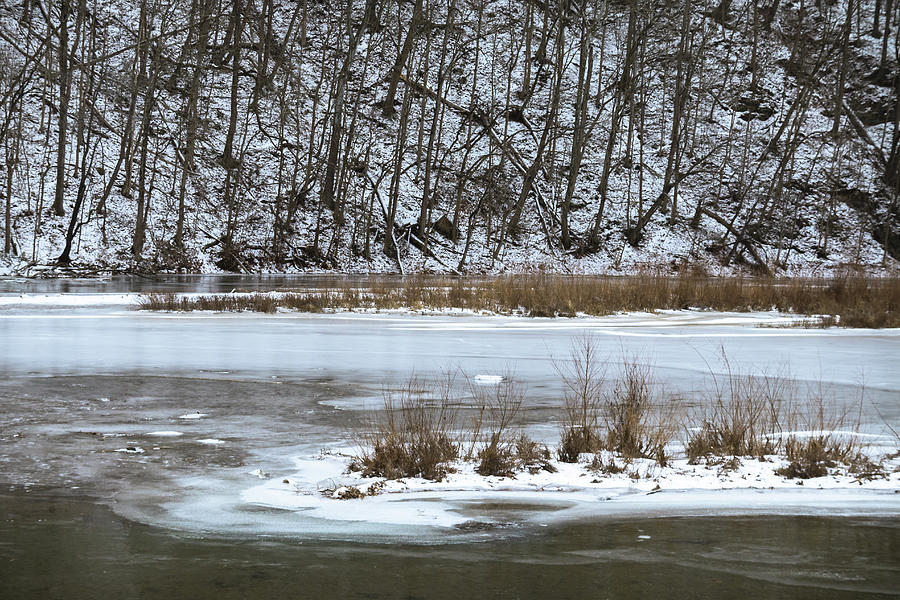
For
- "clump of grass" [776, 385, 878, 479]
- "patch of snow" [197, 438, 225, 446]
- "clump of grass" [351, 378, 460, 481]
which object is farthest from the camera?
"patch of snow" [197, 438, 225, 446]

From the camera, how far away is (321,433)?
675cm

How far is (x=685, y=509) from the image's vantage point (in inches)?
195

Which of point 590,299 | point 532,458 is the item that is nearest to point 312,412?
point 532,458

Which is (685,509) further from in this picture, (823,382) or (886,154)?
(886,154)

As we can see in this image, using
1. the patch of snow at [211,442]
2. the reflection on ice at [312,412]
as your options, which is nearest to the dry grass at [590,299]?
the reflection on ice at [312,412]

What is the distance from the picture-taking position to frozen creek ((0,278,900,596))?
4.60 meters

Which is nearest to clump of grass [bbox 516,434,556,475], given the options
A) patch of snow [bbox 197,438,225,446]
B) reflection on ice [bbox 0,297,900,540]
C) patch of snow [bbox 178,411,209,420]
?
reflection on ice [bbox 0,297,900,540]

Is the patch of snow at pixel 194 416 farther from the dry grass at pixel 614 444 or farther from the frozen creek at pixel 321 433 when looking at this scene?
the dry grass at pixel 614 444

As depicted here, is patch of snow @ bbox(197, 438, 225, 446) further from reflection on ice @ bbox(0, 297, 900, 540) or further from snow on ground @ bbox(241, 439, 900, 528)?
snow on ground @ bbox(241, 439, 900, 528)

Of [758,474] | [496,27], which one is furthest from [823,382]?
[496,27]

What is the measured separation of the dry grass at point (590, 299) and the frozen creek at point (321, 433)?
394 centimetres

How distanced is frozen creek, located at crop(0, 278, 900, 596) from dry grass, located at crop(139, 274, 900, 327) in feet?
12.9

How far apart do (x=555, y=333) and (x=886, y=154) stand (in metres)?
39.7

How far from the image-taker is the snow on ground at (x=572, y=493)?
485 centimetres
